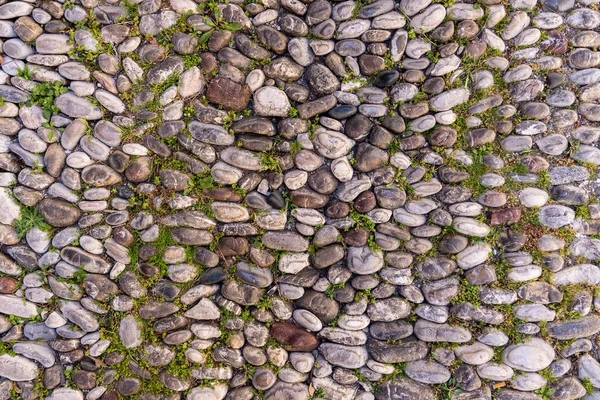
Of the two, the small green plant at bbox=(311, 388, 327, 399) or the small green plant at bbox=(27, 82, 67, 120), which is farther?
the small green plant at bbox=(311, 388, 327, 399)

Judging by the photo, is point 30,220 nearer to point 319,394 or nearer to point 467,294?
point 319,394

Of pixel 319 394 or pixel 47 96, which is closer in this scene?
pixel 47 96

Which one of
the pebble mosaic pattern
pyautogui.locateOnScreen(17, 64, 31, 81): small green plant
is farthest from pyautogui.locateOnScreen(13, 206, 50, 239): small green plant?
pyautogui.locateOnScreen(17, 64, 31, 81): small green plant

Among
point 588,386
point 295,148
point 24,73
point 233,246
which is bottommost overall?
point 588,386

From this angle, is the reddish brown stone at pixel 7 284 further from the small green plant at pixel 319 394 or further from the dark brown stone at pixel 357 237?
the dark brown stone at pixel 357 237

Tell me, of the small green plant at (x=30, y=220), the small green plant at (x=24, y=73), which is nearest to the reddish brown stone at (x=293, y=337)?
the small green plant at (x=30, y=220)

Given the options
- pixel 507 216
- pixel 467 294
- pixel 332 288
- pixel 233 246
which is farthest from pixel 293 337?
pixel 507 216

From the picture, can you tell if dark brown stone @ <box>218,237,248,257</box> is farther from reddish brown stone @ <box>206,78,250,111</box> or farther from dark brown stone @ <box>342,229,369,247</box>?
reddish brown stone @ <box>206,78,250,111</box>
